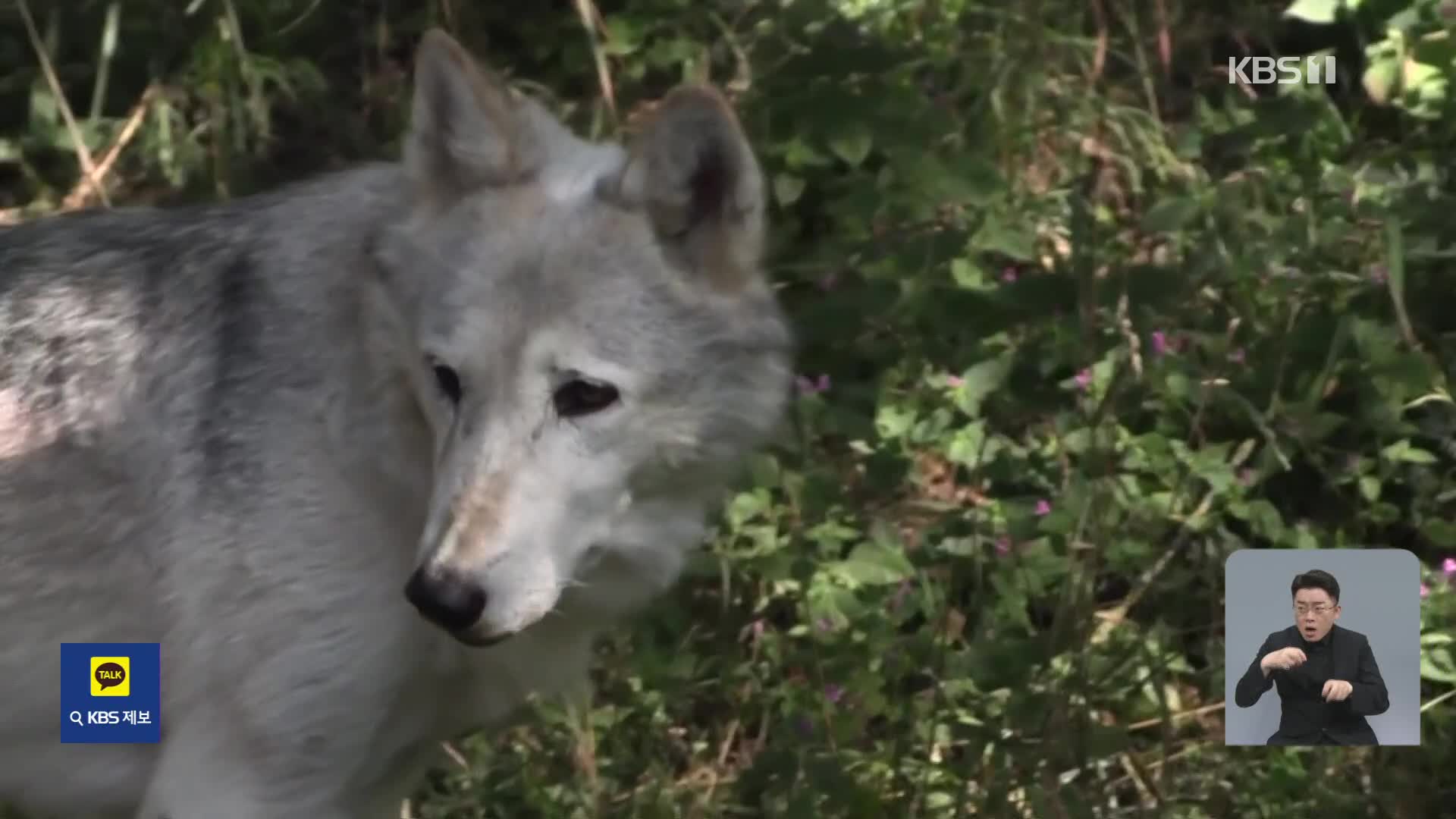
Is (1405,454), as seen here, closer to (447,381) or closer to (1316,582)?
(1316,582)

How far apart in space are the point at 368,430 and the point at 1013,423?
2.01m

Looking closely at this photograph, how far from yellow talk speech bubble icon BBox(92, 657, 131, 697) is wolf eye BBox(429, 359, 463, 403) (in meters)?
0.72

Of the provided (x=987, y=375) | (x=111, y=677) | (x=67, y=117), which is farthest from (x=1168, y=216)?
(x=67, y=117)

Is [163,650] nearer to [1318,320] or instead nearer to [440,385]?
[440,385]

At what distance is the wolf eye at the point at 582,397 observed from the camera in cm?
236

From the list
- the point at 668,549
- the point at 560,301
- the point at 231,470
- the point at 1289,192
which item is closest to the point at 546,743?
the point at 668,549

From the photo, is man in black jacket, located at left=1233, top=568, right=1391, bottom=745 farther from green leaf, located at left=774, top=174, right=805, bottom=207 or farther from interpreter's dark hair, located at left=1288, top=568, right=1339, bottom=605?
green leaf, located at left=774, top=174, right=805, bottom=207

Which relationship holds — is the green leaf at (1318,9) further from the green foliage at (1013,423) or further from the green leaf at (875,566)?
the green leaf at (875,566)

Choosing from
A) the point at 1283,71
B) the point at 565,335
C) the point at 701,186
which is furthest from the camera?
the point at 1283,71

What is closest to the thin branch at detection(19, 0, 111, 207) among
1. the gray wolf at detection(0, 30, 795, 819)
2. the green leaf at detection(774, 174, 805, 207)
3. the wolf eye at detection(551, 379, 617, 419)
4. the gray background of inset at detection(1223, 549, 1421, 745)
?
the green leaf at detection(774, 174, 805, 207)

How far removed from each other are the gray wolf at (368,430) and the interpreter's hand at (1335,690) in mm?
1326

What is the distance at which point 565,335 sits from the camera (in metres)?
2.36

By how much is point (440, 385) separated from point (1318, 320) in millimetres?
2436

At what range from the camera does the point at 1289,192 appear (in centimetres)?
447
